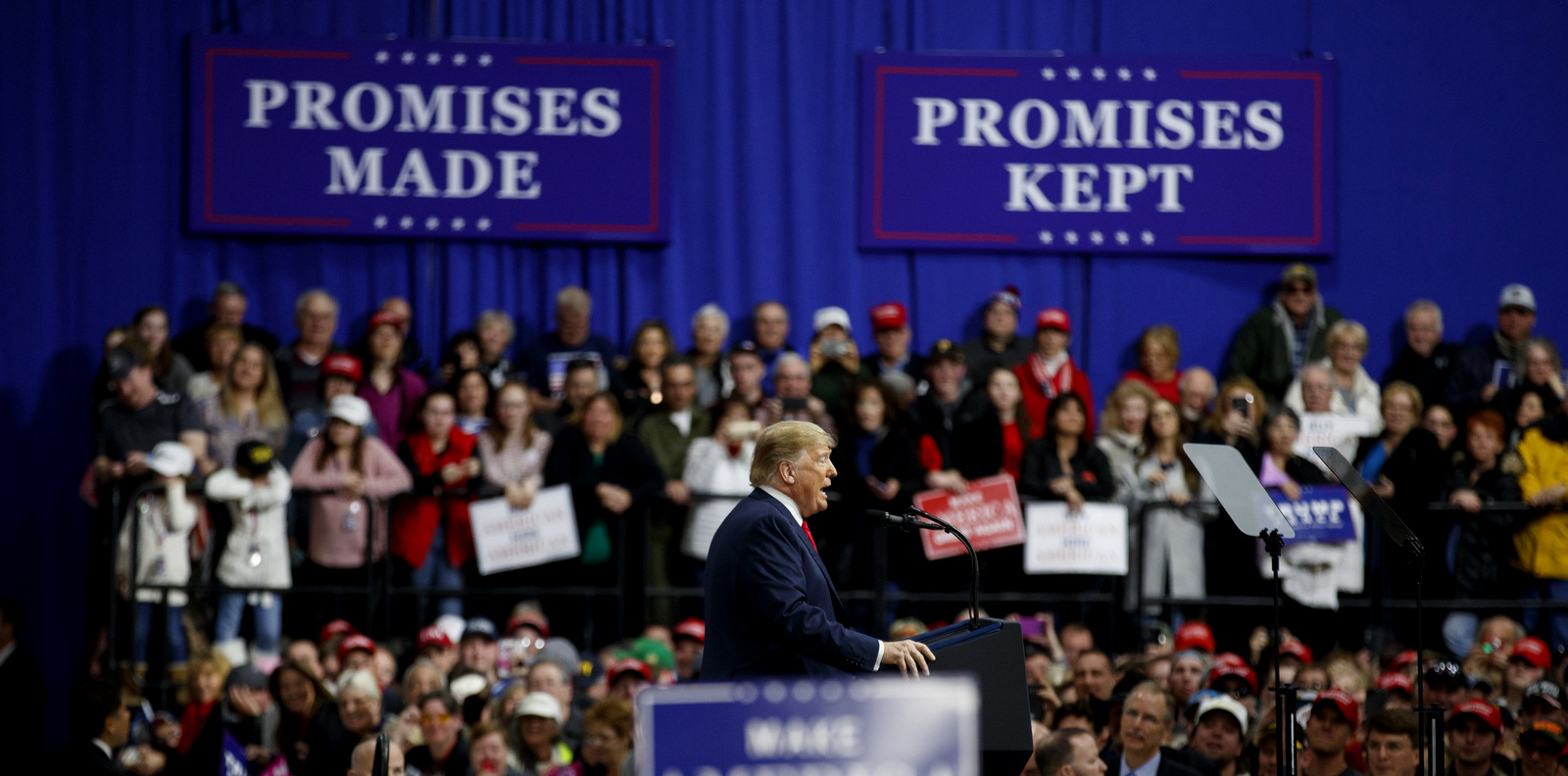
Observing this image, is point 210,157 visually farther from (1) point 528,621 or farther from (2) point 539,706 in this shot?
(2) point 539,706

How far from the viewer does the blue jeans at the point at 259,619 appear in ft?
31.5

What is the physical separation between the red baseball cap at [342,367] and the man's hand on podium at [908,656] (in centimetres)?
640

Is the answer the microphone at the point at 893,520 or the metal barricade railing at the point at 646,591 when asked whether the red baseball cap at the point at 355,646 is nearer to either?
the metal barricade railing at the point at 646,591

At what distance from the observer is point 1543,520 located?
393 inches

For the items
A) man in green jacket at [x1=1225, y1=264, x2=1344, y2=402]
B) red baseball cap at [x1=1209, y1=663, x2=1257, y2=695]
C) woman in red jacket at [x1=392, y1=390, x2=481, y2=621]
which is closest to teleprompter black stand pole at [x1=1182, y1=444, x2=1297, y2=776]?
red baseball cap at [x1=1209, y1=663, x2=1257, y2=695]

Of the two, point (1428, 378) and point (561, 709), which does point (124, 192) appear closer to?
point (561, 709)

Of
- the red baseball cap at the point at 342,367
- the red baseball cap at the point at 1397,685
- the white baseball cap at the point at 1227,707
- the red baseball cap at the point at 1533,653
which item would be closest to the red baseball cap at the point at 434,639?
the red baseball cap at the point at 342,367

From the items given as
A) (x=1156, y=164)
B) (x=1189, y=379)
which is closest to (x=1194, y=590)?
(x=1189, y=379)

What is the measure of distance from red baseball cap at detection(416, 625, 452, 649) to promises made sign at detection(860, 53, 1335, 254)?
4778 mm

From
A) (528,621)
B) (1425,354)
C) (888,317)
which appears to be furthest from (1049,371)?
(528,621)

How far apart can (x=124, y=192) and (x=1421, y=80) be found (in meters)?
9.05

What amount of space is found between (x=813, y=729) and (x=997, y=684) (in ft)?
6.55

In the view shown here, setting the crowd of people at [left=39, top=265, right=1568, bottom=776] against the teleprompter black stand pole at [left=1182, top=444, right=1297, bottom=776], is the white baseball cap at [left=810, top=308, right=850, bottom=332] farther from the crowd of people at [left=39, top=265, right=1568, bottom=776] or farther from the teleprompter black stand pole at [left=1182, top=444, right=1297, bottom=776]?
the teleprompter black stand pole at [left=1182, top=444, right=1297, bottom=776]

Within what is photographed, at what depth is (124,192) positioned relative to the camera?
1277 cm
